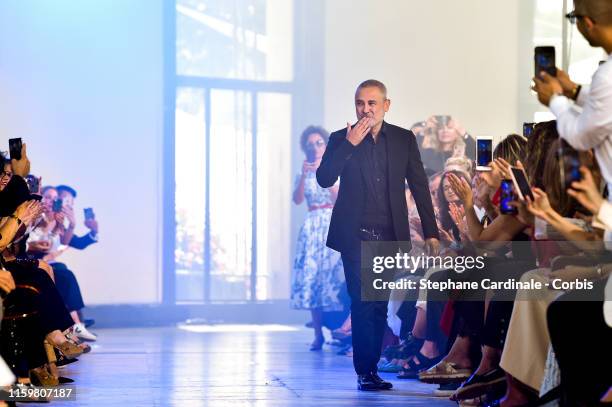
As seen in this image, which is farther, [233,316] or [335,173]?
[233,316]

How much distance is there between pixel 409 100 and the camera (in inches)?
412

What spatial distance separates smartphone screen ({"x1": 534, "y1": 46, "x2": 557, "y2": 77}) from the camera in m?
3.13

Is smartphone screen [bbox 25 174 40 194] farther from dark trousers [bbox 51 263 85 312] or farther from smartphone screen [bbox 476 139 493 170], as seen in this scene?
smartphone screen [bbox 476 139 493 170]

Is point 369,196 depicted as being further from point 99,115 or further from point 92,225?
point 99,115

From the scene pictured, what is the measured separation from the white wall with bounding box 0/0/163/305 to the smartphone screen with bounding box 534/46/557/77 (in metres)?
7.23

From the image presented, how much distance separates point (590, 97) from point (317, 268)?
5013 millimetres

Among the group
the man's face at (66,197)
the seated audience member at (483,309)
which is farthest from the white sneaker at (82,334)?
the seated audience member at (483,309)

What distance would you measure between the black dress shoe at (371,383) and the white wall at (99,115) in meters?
5.17

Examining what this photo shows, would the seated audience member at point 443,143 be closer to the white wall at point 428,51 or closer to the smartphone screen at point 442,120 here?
→ the smartphone screen at point 442,120

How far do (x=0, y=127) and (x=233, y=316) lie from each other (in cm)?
266

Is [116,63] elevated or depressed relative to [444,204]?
elevated

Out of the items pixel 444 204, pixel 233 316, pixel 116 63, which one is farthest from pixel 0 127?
pixel 444 204

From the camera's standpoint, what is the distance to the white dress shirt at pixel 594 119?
113 inches

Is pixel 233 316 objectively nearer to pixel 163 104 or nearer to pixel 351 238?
pixel 163 104
